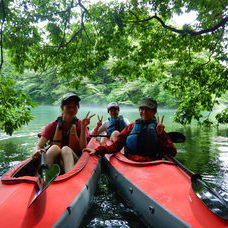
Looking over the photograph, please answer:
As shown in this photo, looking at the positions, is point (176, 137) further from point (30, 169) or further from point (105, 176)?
point (30, 169)

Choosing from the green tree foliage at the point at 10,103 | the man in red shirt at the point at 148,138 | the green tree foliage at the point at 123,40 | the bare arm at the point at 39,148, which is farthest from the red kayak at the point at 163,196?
the green tree foliage at the point at 123,40

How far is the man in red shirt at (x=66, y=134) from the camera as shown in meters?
3.38

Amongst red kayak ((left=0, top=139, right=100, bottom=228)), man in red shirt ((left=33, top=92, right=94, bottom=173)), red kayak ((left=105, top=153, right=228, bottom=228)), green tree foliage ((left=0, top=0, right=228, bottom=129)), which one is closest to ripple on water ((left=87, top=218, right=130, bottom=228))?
red kayak ((left=105, top=153, right=228, bottom=228))

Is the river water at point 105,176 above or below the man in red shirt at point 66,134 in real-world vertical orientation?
below

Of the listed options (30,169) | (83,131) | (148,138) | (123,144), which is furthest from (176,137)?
(30,169)

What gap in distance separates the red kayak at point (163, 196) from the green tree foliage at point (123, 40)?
9.00ft

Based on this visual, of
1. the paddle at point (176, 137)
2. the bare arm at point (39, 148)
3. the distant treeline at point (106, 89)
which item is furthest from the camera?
the distant treeline at point (106, 89)

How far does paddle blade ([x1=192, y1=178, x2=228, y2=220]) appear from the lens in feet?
6.10

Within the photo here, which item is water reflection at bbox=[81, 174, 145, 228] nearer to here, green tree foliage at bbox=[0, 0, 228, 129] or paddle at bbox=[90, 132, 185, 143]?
paddle at bbox=[90, 132, 185, 143]

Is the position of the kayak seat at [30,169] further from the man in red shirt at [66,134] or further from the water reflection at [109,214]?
the water reflection at [109,214]

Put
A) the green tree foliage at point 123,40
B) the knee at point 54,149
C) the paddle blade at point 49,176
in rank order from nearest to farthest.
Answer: the paddle blade at point 49,176, the knee at point 54,149, the green tree foliage at point 123,40

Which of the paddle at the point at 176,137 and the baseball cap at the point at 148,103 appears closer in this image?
the baseball cap at the point at 148,103

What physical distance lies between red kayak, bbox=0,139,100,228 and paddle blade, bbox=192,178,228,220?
1.17 m

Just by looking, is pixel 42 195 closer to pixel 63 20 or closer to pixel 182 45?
pixel 63 20
